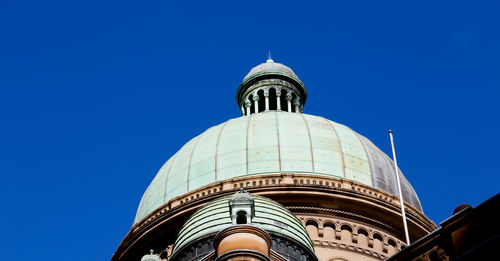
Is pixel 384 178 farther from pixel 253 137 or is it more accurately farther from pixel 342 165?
pixel 253 137

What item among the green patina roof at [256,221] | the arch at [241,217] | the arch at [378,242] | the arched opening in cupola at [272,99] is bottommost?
the arch at [241,217]

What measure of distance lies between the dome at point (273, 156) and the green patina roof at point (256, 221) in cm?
824

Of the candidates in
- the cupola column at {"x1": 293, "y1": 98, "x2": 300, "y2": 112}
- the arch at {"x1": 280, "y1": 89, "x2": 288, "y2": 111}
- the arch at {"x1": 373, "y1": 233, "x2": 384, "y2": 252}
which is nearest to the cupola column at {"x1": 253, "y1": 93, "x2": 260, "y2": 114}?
the arch at {"x1": 280, "y1": 89, "x2": 288, "y2": 111}

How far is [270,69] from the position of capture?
132 feet

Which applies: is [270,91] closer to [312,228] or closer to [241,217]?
Result: [312,228]

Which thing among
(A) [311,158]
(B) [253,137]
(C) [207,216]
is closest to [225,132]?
(B) [253,137]

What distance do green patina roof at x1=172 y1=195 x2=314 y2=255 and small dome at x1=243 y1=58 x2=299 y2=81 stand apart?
1847 cm

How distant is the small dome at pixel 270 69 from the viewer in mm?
40188

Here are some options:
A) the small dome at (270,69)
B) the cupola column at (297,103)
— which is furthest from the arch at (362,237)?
the small dome at (270,69)

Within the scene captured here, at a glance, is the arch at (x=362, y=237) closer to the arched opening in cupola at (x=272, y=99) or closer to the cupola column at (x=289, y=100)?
the cupola column at (x=289, y=100)

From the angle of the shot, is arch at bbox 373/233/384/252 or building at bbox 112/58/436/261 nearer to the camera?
building at bbox 112/58/436/261

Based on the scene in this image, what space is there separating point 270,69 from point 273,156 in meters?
10.0

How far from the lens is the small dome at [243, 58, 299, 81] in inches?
1582

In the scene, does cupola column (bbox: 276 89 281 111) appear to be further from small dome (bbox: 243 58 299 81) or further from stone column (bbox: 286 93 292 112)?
small dome (bbox: 243 58 299 81)
